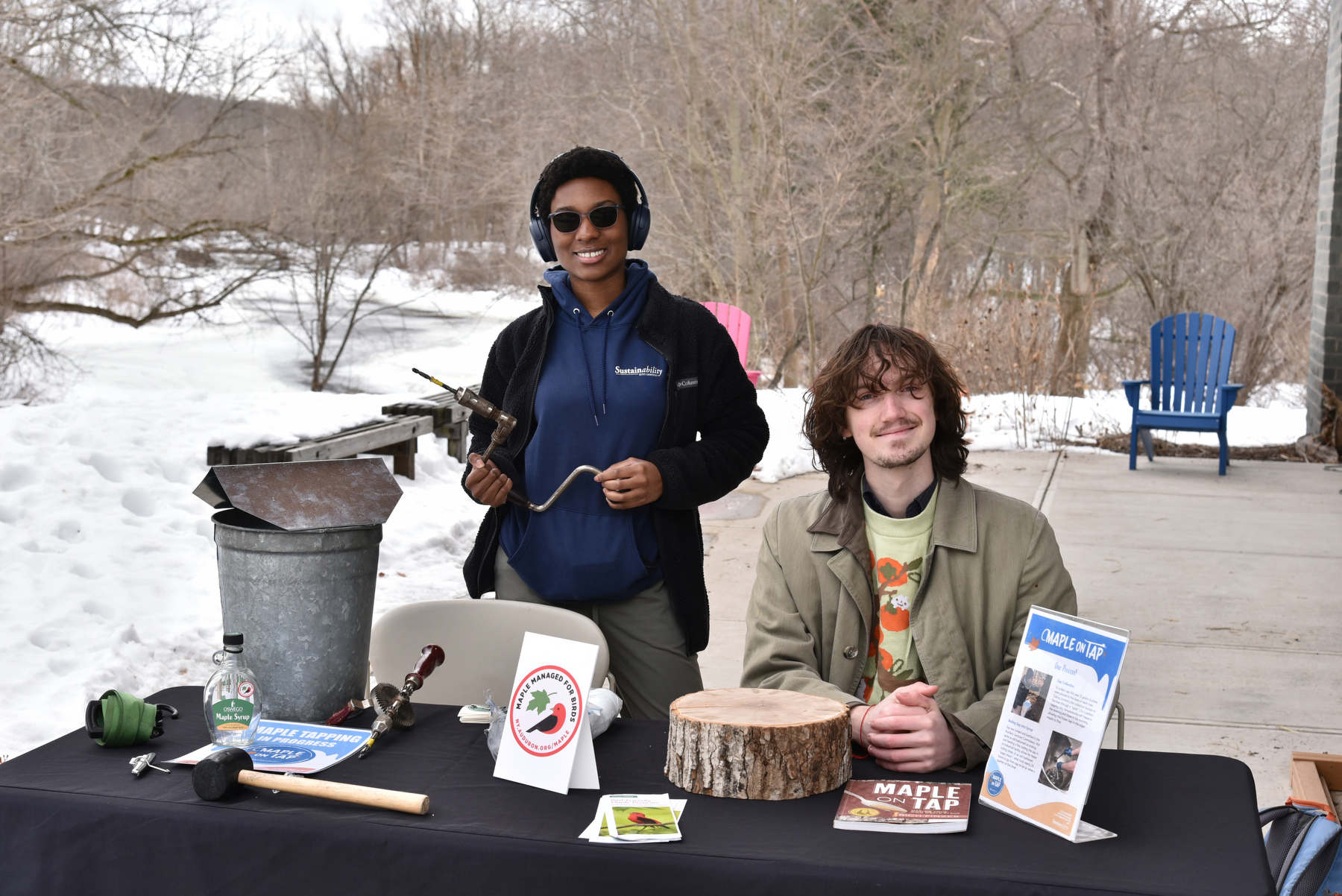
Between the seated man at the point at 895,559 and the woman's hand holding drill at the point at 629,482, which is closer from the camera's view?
the seated man at the point at 895,559

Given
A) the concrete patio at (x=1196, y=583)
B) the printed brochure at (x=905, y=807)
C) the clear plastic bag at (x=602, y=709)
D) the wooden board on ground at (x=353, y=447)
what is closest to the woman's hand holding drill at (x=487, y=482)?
the clear plastic bag at (x=602, y=709)

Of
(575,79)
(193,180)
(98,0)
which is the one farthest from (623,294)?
(575,79)

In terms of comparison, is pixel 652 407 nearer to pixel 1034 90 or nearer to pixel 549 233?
pixel 549 233

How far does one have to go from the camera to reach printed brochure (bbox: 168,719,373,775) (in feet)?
5.97

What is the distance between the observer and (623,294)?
8.69ft

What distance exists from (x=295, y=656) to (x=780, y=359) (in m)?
12.3

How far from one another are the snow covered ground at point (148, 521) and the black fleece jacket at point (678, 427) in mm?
906

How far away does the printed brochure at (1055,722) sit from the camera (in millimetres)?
1540

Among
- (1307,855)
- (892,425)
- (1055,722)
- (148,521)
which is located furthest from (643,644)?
(148,521)

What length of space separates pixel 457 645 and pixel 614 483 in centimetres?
56

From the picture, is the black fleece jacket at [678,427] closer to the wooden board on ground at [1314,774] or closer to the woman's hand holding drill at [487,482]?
the woman's hand holding drill at [487,482]

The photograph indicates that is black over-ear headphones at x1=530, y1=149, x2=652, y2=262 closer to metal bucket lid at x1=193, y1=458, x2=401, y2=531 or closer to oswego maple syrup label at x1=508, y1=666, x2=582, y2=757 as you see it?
metal bucket lid at x1=193, y1=458, x2=401, y2=531

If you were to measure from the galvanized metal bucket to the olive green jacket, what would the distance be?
2.35 feet

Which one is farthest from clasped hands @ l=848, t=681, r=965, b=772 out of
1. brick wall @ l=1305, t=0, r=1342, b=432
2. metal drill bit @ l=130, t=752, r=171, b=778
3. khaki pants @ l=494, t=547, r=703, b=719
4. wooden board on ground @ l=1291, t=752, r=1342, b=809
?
brick wall @ l=1305, t=0, r=1342, b=432
